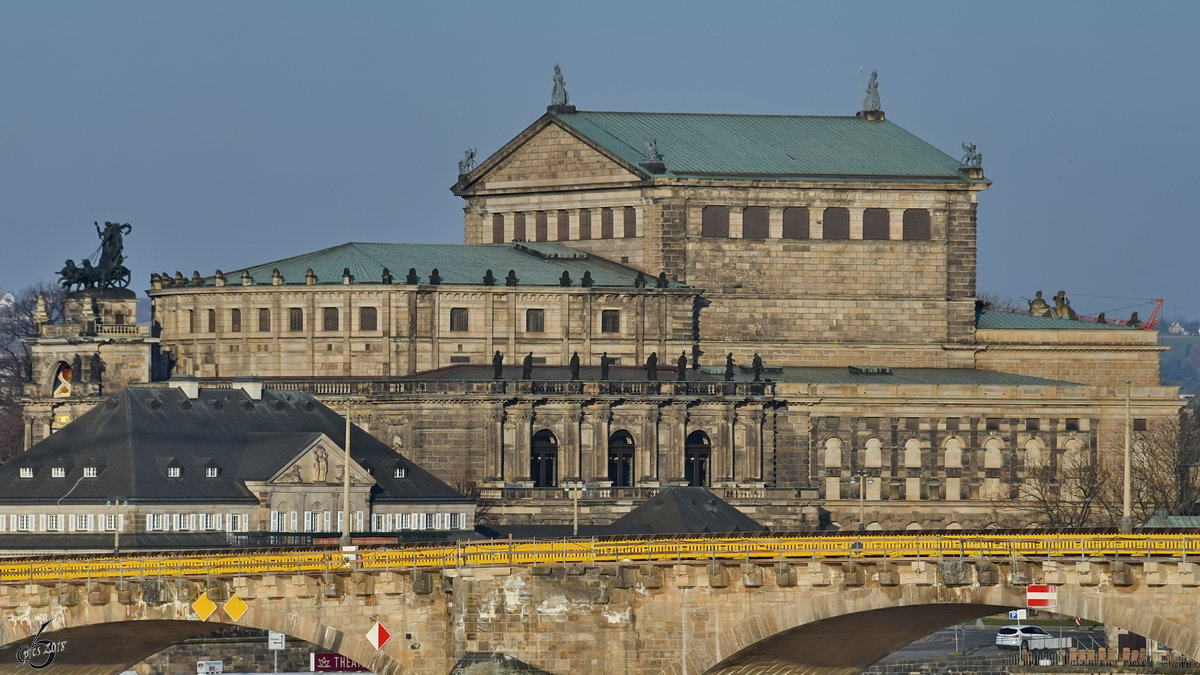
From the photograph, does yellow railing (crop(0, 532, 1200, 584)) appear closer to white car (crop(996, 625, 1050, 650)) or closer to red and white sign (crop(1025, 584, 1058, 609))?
red and white sign (crop(1025, 584, 1058, 609))

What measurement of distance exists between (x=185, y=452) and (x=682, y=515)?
24.2m

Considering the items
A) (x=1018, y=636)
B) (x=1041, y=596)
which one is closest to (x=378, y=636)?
(x=1041, y=596)

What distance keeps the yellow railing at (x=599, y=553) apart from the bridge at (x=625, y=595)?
7 centimetres

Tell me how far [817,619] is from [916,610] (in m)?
4.02

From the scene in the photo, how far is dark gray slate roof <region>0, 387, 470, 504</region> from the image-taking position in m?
182

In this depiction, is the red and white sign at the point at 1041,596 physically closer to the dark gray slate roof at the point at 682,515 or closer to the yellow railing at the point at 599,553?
the yellow railing at the point at 599,553

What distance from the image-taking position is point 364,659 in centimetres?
11138

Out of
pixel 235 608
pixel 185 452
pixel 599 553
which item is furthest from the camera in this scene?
pixel 185 452

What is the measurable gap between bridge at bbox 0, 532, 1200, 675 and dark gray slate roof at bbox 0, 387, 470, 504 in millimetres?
63942

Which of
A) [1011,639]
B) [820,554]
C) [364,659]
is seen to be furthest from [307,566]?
[1011,639]

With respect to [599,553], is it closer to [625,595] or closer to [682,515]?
[625,595]

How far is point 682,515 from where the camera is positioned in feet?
611

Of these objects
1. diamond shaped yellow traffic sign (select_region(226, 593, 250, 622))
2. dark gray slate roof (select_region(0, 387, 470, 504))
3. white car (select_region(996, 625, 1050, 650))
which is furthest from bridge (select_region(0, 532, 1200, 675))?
dark gray slate roof (select_region(0, 387, 470, 504))

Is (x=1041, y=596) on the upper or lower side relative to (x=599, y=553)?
lower
